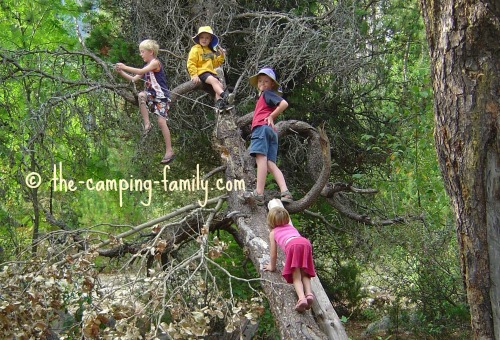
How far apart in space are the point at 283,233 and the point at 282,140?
4.67 metres

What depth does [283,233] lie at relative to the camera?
521cm

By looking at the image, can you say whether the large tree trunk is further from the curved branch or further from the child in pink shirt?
the curved branch

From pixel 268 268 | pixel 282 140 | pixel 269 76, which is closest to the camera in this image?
pixel 268 268

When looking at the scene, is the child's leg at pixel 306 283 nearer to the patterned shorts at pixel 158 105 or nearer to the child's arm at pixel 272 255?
the child's arm at pixel 272 255

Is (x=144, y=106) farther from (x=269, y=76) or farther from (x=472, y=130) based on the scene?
(x=472, y=130)

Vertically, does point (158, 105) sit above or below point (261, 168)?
above

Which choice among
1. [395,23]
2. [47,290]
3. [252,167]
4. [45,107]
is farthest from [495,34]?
[395,23]

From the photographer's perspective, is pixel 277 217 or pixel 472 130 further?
pixel 277 217

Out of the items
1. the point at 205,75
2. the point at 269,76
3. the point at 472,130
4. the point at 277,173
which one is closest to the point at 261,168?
the point at 277,173

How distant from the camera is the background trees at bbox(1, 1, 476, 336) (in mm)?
7875

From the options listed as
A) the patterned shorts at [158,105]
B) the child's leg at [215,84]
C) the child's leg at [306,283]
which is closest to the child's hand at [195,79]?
the child's leg at [215,84]

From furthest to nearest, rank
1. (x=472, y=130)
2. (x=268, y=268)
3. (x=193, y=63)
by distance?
1. (x=193, y=63)
2. (x=268, y=268)
3. (x=472, y=130)

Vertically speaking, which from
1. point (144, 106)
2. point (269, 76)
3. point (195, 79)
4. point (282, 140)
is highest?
point (195, 79)

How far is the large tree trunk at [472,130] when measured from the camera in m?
3.92
